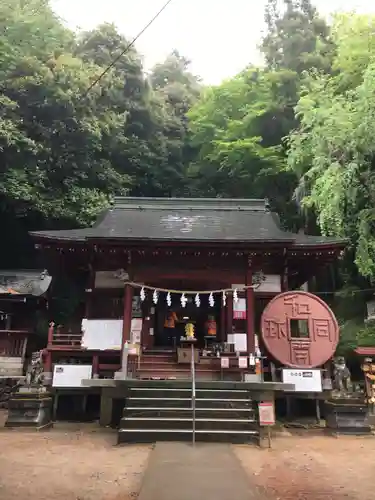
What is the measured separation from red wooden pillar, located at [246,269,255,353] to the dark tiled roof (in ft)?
3.94

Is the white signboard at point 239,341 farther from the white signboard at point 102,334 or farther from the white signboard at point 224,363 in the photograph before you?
the white signboard at point 102,334

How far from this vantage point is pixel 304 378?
36.4 feet

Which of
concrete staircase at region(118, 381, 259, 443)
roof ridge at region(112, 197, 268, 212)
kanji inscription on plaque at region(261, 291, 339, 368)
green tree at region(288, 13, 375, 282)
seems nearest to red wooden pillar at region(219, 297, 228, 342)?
kanji inscription on plaque at region(261, 291, 339, 368)

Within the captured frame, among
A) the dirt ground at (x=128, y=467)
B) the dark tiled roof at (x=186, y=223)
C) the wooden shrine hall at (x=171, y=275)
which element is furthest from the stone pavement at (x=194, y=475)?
the dark tiled roof at (x=186, y=223)

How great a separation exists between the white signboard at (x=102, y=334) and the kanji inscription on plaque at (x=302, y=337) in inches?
161

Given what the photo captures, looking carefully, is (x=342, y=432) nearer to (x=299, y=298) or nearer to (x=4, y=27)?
(x=299, y=298)

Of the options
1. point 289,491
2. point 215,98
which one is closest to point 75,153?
point 215,98

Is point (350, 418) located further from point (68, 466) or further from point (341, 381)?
point (68, 466)

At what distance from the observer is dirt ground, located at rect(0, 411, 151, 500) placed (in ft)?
17.5

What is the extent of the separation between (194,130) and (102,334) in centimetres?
1695

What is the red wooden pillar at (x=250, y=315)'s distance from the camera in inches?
442

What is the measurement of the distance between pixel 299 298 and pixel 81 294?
11.5 metres

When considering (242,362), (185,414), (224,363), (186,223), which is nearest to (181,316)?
(186,223)

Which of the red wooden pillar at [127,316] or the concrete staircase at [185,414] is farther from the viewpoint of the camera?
the red wooden pillar at [127,316]
